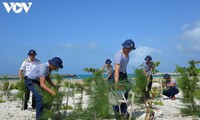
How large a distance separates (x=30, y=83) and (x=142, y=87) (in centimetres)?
234

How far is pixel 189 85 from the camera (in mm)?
8461

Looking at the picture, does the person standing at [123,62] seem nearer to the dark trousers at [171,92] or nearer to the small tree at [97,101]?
the small tree at [97,101]

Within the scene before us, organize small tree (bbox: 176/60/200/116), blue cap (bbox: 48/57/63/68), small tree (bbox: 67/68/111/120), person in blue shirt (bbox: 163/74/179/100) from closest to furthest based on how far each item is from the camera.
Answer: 1. small tree (bbox: 67/68/111/120)
2. blue cap (bbox: 48/57/63/68)
3. small tree (bbox: 176/60/200/116)
4. person in blue shirt (bbox: 163/74/179/100)

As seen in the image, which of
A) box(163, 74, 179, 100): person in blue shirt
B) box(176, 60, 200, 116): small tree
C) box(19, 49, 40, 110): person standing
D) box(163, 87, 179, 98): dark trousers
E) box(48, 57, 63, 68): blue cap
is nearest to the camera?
box(48, 57, 63, 68): blue cap

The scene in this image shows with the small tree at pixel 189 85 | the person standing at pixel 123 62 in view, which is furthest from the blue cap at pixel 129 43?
the small tree at pixel 189 85

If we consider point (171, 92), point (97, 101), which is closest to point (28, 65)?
point (97, 101)

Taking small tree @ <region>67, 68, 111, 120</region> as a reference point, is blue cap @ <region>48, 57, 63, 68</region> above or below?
above

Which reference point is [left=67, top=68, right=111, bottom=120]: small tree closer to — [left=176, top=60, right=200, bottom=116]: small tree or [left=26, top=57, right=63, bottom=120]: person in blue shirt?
[left=26, top=57, right=63, bottom=120]: person in blue shirt

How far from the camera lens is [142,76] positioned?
26.1 ft

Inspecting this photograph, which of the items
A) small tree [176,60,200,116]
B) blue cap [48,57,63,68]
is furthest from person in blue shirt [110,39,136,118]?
small tree [176,60,200,116]

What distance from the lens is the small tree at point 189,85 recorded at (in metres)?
8.36

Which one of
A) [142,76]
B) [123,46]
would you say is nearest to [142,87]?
[142,76]

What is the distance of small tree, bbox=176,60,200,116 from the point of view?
8359mm

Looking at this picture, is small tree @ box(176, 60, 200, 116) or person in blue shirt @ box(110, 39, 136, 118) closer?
person in blue shirt @ box(110, 39, 136, 118)
